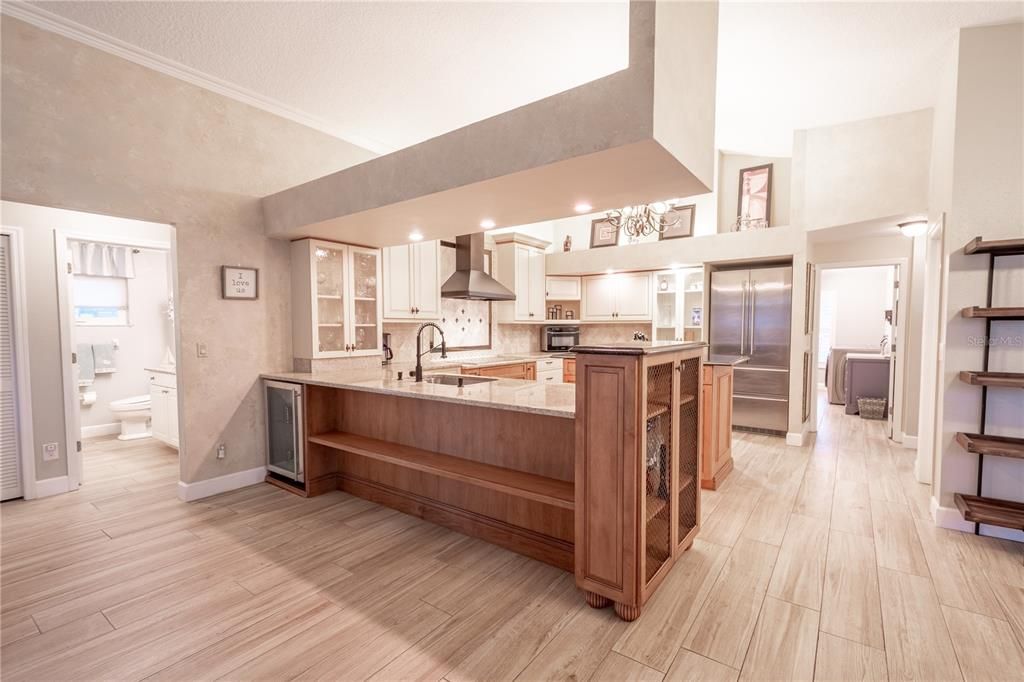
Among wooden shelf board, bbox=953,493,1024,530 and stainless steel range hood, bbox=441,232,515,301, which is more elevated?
stainless steel range hood, bbox=441,232,515,301

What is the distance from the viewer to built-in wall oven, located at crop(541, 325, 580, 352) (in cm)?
674

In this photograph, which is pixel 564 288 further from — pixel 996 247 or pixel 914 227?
pixel 996 247

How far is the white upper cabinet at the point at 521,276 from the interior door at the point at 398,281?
5.51 feet

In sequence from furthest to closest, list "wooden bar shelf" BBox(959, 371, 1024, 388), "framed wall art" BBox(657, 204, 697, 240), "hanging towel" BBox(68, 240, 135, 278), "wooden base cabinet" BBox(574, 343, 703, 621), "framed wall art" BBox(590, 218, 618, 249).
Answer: "framed wall art" BBox(590, 218, 618, 249) → "framed wall art" BBox(657, 204, 697, 240) → "hanging towel" BBox(68, 240, 135, 278) → "wooden bar shelf" BBox(959, 371, 1024, 388) → "wooden base cabinet" BBox(574, 343, 703, 621)

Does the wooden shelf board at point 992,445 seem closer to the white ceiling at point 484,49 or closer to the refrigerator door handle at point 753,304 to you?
the refrigerator door handle at point 753,304

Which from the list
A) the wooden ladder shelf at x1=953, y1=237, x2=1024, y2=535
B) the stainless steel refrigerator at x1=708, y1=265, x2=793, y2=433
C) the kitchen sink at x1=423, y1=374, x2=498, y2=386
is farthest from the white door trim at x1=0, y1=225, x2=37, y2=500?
the stainless steel refrigerator at x1=708, y1=265, x2=793, y2=433

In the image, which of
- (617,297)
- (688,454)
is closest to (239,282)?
(688,454)

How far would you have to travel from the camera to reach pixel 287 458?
12.2 ft

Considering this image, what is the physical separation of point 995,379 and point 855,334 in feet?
24.3

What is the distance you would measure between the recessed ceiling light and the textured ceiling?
3427 millimetres

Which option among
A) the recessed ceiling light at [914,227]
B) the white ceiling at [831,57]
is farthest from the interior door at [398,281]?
the recessed ceiling light at [914,227]

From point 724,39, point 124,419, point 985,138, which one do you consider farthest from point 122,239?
point 985,138

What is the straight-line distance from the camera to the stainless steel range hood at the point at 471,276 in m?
4.30

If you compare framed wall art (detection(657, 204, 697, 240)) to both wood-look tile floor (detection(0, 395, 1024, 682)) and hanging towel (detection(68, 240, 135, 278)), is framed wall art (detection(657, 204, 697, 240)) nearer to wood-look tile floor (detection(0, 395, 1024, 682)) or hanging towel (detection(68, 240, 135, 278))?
wood-look tile floor (detection(0, 395, 1024, 682))
